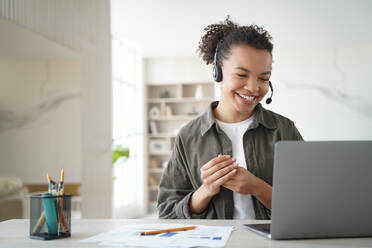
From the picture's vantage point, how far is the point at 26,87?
270cm

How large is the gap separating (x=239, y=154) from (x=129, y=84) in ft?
20.1

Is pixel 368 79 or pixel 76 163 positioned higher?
pixel 368 79

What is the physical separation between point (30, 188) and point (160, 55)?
566 centimetres

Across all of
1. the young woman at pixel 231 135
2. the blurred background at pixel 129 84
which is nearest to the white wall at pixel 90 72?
the blurred background at pixel 129 84

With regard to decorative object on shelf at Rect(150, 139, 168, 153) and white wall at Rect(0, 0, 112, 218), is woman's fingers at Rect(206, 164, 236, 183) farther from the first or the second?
decorative object on shelf at Rect(150, 139, 168, 153)

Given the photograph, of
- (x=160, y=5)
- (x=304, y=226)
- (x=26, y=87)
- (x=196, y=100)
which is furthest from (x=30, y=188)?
(x=196, y=100)

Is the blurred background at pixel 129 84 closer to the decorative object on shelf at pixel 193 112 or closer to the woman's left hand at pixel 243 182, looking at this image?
the decorative object on shelf at pixel 193 112

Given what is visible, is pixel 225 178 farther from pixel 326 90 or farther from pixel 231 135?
pixel 326 90

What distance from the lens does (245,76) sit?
1.58m

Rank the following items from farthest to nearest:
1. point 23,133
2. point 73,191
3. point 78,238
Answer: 1. point 73,191
2. point 23,133
3. point 78,238

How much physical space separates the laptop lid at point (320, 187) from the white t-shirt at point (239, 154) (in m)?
0.55

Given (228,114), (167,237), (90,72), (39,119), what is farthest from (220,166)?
(90,72)

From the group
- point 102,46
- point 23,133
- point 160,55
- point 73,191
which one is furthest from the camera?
point 160,55

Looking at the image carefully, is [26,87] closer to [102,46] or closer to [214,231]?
[102,46]
